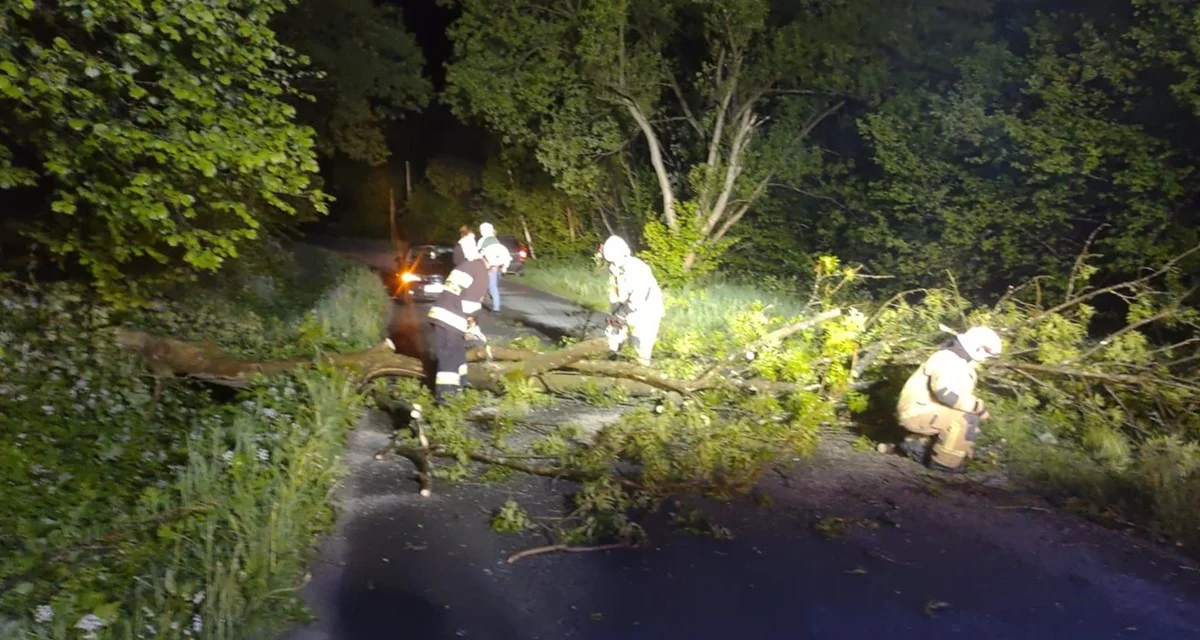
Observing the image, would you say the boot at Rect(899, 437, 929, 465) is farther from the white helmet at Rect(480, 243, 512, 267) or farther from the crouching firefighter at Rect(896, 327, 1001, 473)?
the white helmet at Rect(480, 243, 512, 267)

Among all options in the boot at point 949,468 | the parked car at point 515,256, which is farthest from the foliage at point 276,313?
the boot at point 949,468

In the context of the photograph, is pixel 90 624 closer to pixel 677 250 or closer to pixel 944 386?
pixel 944 386

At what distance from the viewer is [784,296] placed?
16656 mm

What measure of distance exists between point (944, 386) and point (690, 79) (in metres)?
11.5

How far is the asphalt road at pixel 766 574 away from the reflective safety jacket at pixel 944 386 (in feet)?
2.33

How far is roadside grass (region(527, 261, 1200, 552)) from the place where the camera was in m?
6.85

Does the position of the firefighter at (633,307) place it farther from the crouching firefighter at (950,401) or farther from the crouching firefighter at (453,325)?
the crouching firefighter at (950,401)

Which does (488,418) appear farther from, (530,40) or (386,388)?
(530,40)

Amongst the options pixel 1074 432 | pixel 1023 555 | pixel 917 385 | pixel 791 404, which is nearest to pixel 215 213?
pixel 791 404

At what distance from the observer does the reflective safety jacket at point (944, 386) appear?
7352 millimetres

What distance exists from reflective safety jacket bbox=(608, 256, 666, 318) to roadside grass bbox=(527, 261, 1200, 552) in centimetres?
46

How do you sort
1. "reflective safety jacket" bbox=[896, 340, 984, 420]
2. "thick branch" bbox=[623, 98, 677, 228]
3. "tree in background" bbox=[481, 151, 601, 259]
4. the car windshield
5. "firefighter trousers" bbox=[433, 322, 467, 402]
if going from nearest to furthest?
1. "reflective safety jacket" bbox=[896, 340, 984, 420]
2. "firefighter trousers" bbox=[433, 322, 467, 402]
3. the car windshield
4. "thick branch" bbox=[623, 98, 677, 228]
5. "tree in background" bbox=[481, 151, 601, 259]

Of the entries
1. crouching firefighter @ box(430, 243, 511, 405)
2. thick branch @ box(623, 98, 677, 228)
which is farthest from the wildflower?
thick branch @ box(623, 98, 677, 228)

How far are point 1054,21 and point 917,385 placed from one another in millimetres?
8746
